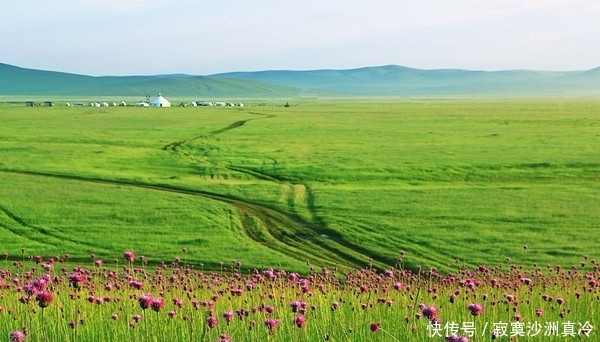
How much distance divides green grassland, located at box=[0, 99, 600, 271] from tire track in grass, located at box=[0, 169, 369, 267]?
0.23 ft

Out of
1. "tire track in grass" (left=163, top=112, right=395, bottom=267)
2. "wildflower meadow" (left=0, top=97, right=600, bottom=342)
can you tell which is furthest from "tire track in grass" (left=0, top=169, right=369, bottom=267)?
"wildflower meadow" (left=0, top=97, right=600, bottom=342)

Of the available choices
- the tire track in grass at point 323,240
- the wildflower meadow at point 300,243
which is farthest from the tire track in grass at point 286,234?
the wildflower meadow at point 300,243

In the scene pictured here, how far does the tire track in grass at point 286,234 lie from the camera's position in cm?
2353

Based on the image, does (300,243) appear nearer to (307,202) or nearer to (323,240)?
(323,240)

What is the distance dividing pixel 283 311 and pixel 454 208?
2249 cm

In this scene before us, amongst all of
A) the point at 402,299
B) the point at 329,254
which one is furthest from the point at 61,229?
the point at 402,299

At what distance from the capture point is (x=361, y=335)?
7.72m

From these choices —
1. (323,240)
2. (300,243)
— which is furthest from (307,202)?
(300,243)

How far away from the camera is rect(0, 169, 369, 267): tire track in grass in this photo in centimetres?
2353

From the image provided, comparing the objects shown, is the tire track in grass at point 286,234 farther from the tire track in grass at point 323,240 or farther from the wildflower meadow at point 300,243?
the wildflower meadow at point 300,243

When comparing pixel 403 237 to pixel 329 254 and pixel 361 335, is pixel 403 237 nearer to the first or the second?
pixel 329 254

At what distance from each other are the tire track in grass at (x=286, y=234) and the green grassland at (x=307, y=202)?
7 cm

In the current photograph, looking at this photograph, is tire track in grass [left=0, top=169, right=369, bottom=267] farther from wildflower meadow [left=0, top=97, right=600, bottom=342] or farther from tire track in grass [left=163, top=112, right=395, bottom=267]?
wildflower meadow [left=0, top=97, right=600, bottom=342]

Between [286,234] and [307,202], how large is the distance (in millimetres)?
6279
